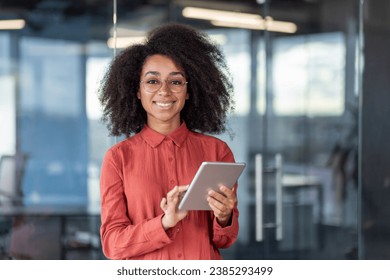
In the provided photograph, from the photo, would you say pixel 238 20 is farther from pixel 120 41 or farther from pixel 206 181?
pixel 206 181

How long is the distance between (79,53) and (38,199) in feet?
2.51

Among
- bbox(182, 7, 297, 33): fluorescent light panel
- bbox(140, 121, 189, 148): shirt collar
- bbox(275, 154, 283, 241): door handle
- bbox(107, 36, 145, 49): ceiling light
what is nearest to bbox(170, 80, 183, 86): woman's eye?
bbox(140, 121, 189, 148): shirt collar

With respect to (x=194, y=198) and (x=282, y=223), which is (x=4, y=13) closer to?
(x=282, y=223)

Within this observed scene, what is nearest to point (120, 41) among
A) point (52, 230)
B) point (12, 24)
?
point (12, 24)

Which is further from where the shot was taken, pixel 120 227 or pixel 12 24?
pixel 12 24

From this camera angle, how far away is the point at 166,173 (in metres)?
1.92

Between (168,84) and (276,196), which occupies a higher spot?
(168,84)

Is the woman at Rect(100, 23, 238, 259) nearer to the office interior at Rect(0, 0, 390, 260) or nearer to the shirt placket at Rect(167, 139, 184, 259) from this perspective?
the shirt placket at Rect(167, 139, 184, 259)

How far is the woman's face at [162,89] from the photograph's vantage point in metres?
1.93

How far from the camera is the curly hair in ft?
6.57

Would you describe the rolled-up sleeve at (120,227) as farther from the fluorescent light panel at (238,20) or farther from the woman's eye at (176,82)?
the fluorescent light panel at (238,20)

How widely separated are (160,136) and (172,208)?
25 cm

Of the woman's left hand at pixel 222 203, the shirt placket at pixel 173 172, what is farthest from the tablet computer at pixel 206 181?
the shirt placket at pixel 173 172

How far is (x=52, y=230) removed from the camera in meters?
3.69
